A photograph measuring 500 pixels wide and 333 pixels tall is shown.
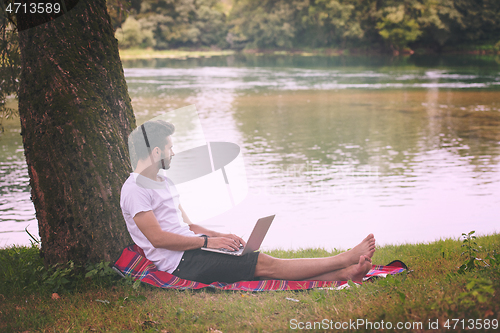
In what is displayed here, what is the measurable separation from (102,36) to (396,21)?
5952 centimetres

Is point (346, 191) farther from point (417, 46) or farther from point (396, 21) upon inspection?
point (417, 46)

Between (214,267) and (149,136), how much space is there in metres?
1.04

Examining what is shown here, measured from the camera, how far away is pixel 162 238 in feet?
11.6

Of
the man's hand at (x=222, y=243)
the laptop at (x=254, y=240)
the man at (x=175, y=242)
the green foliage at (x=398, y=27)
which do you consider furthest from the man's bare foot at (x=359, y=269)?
the green foliage at (x=398, y=27)

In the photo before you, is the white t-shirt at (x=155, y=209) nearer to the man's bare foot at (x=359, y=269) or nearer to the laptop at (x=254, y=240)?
the laptop at (x=254, y=240)

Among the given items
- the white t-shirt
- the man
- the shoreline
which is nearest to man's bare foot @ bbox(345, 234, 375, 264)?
the man

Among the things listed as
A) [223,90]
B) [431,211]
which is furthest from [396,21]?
[431,211]

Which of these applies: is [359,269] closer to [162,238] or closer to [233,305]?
[233,305]

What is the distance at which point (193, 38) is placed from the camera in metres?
75.1

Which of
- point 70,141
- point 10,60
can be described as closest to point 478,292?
point 70,141

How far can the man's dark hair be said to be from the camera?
3570mm

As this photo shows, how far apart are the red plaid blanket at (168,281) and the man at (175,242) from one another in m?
0.04

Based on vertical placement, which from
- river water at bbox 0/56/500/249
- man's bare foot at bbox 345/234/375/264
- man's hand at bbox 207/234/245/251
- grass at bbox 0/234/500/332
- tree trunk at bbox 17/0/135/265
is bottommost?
river water at bbox 0/56/500/249

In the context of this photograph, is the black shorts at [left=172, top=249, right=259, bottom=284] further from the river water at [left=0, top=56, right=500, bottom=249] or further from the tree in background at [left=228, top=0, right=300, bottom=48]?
the tree in background at [left=228, top=0, right=300, bottom=48]
